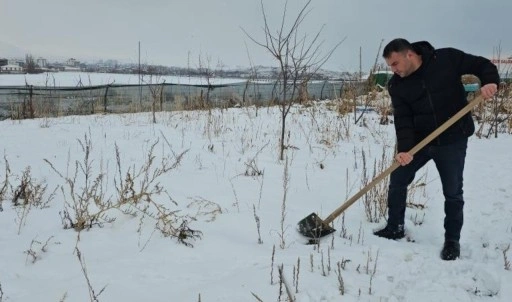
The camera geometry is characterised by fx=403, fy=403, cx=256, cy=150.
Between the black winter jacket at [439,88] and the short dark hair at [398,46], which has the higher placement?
the short dark hair at [398,46]

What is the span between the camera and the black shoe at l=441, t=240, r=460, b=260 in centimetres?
291

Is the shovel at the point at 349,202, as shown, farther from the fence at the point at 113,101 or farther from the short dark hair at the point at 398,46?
the fence at the point at 113,101

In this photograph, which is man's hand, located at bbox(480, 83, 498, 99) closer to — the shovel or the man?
the man

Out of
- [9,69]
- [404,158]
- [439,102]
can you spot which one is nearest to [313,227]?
[404,158]

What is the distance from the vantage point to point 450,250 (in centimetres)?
294

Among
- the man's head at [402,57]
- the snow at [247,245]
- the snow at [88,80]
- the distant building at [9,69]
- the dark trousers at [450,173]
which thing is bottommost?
the snow at [247,245]

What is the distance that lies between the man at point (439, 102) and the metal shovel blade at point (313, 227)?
0.80 m

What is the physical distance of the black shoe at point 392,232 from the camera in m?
3.39

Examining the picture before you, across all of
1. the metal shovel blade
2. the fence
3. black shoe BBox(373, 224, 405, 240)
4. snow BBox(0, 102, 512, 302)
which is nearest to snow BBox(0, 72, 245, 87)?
the fence

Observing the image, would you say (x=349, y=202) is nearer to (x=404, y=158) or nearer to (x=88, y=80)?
(x=404, y=158)

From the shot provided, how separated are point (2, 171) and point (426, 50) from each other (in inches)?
180

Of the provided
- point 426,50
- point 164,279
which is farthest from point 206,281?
point 426,50

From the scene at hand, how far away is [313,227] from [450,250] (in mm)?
1020

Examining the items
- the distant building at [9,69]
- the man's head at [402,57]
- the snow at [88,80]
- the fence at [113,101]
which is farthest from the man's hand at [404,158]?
the distant building at [9,69]
